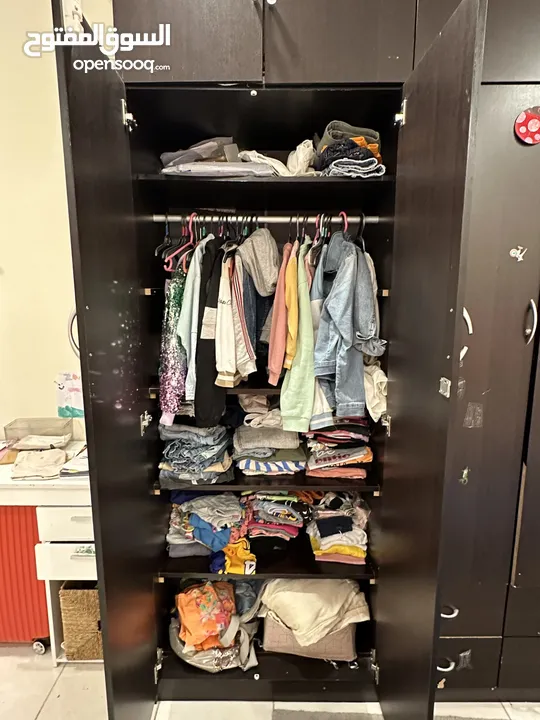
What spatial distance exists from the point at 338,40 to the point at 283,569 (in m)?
1.84

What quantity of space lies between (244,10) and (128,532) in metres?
1.62

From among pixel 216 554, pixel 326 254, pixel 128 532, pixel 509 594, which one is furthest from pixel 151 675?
pixel 326 254

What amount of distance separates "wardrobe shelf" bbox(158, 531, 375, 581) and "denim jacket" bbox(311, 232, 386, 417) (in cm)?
66

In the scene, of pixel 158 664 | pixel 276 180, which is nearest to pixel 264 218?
pixel 276 180

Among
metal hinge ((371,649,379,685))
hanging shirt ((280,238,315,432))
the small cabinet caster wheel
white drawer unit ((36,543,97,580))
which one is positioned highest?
hanging shirt ((280,238,315,432))

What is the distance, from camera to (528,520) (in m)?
1.58

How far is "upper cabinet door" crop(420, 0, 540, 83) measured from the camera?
4.39 ft

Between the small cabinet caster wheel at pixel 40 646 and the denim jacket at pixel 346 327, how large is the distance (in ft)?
5.35

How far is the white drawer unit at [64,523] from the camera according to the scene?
1813 millimetres

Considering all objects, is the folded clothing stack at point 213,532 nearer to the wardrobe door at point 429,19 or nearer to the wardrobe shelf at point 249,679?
the wardrobe shelf at point 249,679

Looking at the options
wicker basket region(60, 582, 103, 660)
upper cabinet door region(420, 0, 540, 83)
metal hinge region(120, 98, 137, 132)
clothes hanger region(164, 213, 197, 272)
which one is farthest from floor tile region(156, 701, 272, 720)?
upper cabinet door region(420, 0, 540, 83)

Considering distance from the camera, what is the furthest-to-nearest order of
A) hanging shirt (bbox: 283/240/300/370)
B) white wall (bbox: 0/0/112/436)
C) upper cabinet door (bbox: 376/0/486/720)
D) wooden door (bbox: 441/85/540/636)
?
white wall (bbox: 0/0/112/436) < hanging shirt (bbox: 283/240/300/370) < wooden door (bbox: 441/85/540/636) < upper cabinet door (bbox: 376/0/486/720)

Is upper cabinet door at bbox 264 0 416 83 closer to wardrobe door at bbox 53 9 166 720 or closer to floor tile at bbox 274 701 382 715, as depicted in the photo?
wardrobe door at bbox 53 9 166 720

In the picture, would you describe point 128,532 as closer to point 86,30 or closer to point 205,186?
point 205,186
